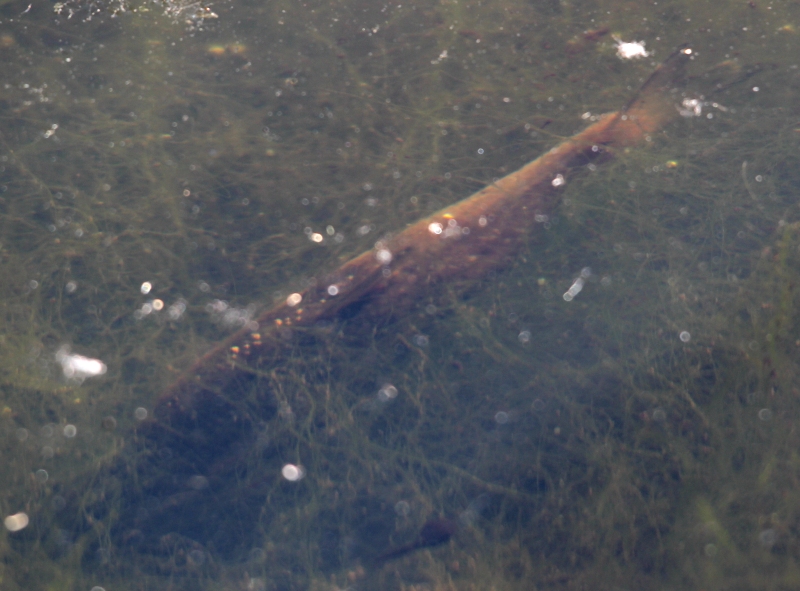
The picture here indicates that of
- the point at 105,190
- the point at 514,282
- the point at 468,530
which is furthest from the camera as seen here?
the point at 105,190

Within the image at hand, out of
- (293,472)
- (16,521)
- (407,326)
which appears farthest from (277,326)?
(16,521)

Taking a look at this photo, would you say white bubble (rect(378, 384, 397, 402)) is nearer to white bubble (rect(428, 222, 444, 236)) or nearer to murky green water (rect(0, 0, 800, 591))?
murky green water (rect(0, 0, 800, 591))

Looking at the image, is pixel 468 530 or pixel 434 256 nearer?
pixel 468 530

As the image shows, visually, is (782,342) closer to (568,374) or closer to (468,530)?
(568,374)

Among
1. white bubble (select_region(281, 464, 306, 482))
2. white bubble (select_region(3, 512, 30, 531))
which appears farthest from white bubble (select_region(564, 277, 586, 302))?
white bubble (select_region(3, 512, 30, 531))

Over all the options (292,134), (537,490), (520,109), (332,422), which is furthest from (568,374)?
(292,134)

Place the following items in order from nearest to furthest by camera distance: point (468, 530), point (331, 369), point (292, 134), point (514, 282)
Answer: point (468, 530) → point (331, 369) → point (514, 282) → point (292, 134)
